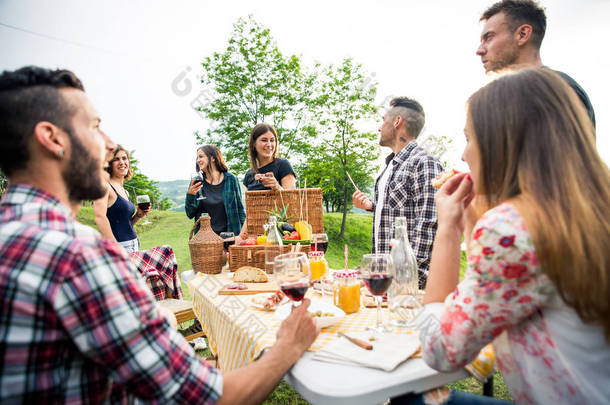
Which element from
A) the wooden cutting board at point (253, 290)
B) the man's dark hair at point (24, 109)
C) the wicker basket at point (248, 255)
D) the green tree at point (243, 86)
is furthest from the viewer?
the green tree at point (243, 86)

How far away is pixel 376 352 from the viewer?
1202 mm

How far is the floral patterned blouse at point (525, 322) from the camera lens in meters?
0.89

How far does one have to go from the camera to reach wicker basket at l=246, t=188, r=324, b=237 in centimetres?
309

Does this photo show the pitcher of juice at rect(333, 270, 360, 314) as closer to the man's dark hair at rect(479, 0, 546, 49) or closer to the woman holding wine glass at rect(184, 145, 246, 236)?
the man's dark hair at rect(479, 0, 546, 49)

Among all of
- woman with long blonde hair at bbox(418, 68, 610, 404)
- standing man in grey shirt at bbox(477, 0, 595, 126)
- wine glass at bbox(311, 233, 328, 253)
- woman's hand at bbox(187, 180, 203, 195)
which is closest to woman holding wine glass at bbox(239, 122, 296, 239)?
woman's hand at bbox(187, 180, 203, 195)

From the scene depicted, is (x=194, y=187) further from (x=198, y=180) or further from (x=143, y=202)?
(x=143, y=202)

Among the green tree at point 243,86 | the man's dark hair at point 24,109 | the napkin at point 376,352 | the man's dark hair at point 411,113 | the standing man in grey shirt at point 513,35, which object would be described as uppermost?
the green tree at point 243,86

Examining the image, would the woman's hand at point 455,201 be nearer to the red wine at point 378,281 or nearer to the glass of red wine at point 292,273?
the red wine at point 378,281

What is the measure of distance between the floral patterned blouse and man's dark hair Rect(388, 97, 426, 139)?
259 centimetres

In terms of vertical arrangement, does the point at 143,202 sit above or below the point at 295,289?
above

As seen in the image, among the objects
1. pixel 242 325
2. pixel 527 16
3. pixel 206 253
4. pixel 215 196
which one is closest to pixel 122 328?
pixel 242 325

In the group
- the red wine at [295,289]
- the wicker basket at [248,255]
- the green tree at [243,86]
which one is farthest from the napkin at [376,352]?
the green tree at [243,86]

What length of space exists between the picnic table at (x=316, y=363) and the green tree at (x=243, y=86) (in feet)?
33.7

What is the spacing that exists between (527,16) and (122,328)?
3455mm
